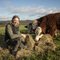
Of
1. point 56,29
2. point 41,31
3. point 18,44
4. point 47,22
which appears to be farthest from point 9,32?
point 56,29

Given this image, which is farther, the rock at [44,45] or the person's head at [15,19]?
the rock at [44,45]

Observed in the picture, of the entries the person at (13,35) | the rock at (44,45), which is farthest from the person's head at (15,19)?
the rock at (44,45)

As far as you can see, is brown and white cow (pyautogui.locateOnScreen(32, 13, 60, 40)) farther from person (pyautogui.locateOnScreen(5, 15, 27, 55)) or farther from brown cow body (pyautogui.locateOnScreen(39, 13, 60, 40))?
person (pyautogui.locateOnScreen(5, 15, 27, 55))

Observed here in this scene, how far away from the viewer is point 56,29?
19.4 feet

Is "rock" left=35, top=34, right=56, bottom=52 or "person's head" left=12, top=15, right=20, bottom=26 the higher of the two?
"person's head" left=12, top=15, right=20, bottom=26

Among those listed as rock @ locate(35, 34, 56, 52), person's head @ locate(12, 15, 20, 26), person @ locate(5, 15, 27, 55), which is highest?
person's head @ locate(12, 15, 20, 26)

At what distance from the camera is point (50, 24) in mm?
5660

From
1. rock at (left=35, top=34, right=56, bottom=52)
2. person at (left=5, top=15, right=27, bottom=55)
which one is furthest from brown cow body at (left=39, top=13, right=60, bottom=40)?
person at (left=5, top=15, right=27, bottom=55)

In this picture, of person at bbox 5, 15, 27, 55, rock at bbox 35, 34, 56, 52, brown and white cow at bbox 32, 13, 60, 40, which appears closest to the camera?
person at bbox 5, 15, 27, 55

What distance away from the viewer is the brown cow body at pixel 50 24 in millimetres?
5652

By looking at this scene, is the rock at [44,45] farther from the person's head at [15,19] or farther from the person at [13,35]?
the person's head at [15,19]

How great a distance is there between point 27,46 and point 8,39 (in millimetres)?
1073

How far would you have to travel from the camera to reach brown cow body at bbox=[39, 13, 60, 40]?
565 cm

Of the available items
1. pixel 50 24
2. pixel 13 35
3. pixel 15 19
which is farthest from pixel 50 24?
pixel 13 35
